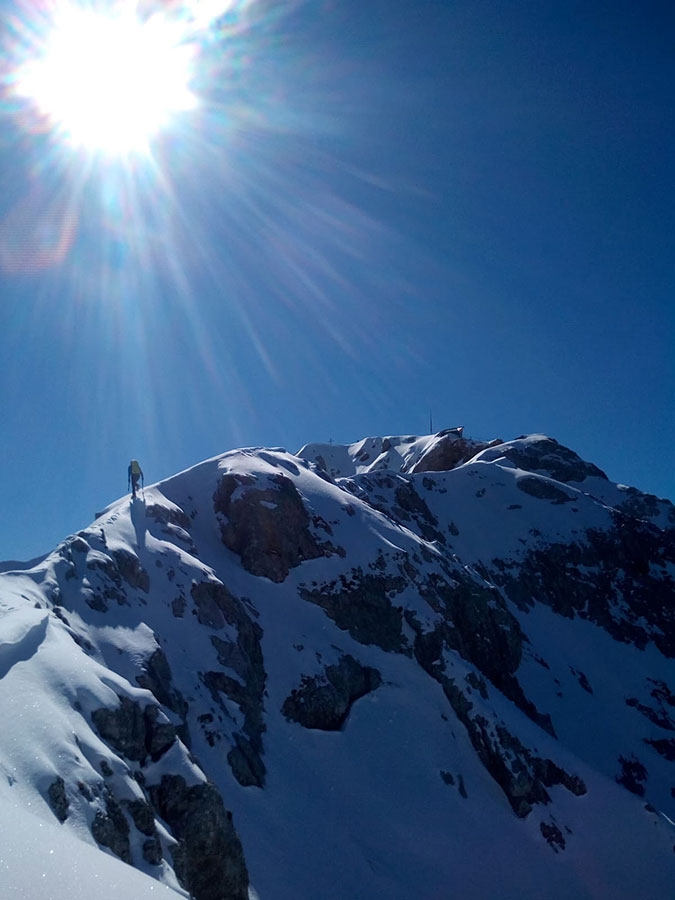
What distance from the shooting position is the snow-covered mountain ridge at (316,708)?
15680 millimetres

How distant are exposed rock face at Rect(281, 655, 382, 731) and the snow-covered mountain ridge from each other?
107 millimetres

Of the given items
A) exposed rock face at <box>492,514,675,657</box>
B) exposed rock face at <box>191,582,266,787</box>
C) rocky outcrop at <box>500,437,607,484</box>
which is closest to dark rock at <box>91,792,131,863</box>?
exposed rock face at <box>191,582,266,787</box>

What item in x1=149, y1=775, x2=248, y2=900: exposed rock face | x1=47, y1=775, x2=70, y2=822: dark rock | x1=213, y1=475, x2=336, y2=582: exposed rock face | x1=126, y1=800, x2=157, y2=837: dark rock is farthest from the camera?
x1=213, y1=475, x2=336, y2=582: exposed rock face

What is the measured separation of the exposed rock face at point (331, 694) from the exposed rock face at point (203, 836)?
12.4 metres

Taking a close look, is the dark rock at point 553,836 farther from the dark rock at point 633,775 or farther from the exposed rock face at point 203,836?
the exposed rock face at point 203,836

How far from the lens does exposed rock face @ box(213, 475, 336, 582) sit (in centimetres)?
3888

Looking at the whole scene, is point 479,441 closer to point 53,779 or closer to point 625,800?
point 625,800

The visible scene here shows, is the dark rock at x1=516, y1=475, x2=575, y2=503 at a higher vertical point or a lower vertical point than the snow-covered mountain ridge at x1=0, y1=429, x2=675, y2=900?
higher

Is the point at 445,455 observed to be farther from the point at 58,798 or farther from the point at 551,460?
the point at 58,798

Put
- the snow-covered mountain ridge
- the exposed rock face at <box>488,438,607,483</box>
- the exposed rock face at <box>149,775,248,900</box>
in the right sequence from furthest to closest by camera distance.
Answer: the exposed rock face at <box>488,438,607,483</box>, the exposed rock face at <box>149,775,248,900</box>, the snow-covered mountain ridge

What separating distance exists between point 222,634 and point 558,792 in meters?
20.5

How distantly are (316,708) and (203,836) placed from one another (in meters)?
14.3

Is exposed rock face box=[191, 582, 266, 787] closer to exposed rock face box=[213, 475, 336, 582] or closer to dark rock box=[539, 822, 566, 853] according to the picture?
exposed rock face box=[213, 475, 336, 582]

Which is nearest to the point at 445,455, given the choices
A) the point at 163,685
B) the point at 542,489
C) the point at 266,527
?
the point at 542,489
